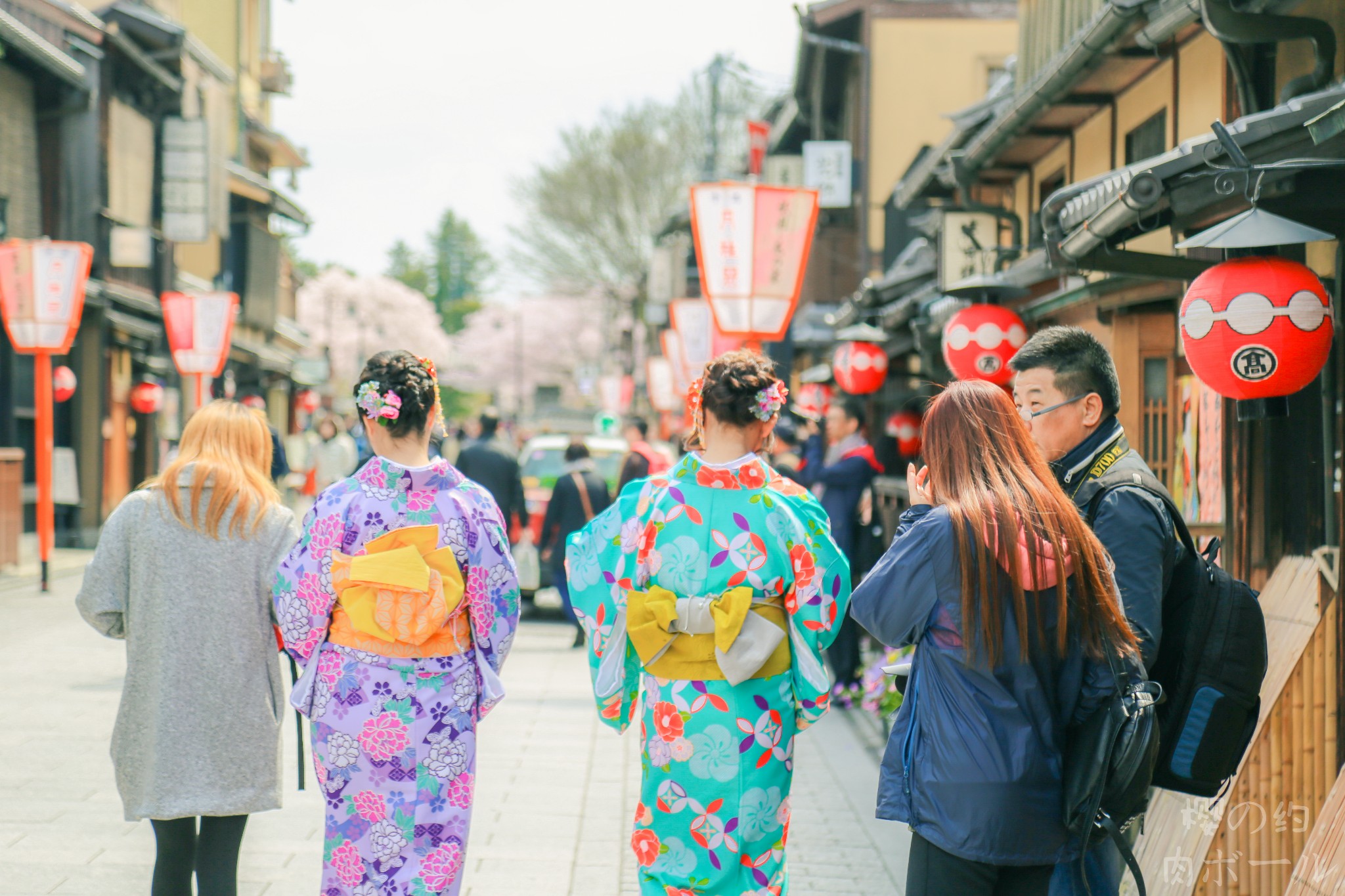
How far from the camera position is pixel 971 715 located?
9.51 feet

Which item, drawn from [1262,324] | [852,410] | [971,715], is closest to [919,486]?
[971,715]

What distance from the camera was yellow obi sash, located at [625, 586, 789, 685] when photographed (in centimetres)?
378

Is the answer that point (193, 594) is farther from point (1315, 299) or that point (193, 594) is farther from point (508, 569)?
point (1315, 299)

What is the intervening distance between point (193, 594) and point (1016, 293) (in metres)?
5.50

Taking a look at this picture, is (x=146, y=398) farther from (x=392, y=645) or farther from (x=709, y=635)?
(x=709, y=635)

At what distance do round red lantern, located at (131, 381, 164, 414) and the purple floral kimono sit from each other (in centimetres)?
1857

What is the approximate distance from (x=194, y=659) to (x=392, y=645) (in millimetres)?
684

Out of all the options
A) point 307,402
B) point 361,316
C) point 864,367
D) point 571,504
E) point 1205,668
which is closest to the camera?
point 1205,668

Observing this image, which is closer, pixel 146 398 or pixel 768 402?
pixel 768 402

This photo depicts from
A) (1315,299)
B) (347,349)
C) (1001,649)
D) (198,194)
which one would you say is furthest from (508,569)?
(347,349)

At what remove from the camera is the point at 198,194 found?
20516 mm

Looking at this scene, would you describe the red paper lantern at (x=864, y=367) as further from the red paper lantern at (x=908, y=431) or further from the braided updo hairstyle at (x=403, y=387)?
the braided updo hairstyle at (x=403, y=387)

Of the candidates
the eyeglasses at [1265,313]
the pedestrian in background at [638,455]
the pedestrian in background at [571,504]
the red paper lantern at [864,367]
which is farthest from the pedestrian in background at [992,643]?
the red paper lantern at [864,367]

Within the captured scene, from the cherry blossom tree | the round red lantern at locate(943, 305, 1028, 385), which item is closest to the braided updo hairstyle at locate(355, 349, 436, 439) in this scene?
the round red lantern at locate(943, 305, 1028, 385)
